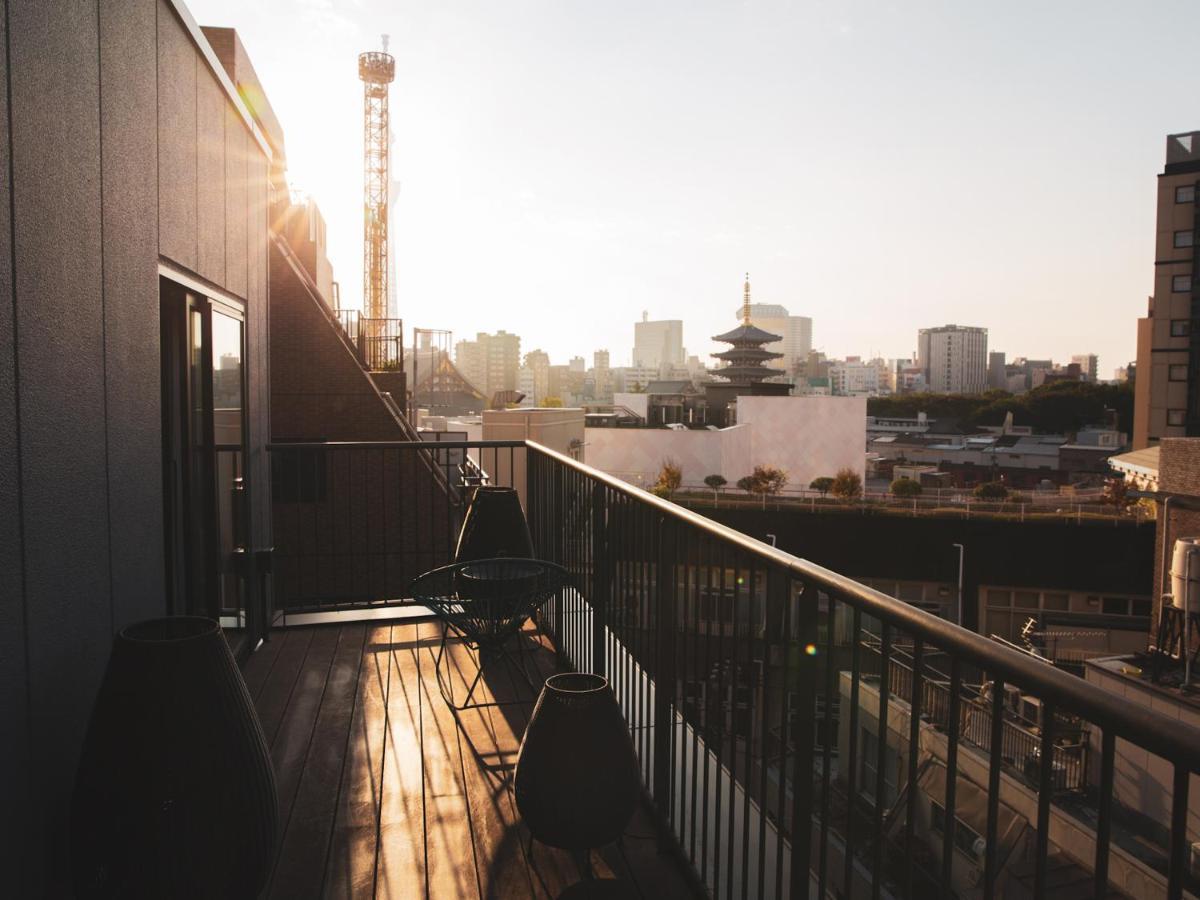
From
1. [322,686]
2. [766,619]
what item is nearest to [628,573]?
[766,619]

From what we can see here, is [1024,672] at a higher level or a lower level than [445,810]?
higher

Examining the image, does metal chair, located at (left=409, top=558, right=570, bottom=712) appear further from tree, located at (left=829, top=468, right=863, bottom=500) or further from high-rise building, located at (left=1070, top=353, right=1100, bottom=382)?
high-rise building, located at (left=1070, top=353, right=1100, bottom=382)

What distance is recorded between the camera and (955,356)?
171375 millimetres

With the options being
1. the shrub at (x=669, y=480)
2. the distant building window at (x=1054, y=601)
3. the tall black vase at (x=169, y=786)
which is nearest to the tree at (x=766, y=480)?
the shrub at (x=669, y=480)

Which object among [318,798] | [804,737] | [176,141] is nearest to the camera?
[804,737]

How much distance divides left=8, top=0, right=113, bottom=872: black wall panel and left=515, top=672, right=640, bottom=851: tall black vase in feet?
3.99

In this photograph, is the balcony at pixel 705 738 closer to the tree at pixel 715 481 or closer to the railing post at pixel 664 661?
the railing post at pixel 664 661

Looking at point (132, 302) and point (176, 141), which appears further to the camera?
point (176, 141)

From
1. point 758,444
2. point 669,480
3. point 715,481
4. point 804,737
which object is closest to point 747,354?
point 758,444

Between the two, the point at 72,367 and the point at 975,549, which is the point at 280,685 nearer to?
the point at 72,367

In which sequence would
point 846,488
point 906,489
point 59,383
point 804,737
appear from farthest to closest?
point 846,488 < point 906,489 < point 59,383 < point 804,737

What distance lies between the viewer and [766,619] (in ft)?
5.95

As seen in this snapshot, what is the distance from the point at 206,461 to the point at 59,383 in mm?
2019

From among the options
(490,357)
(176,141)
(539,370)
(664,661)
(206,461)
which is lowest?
(664,661)
